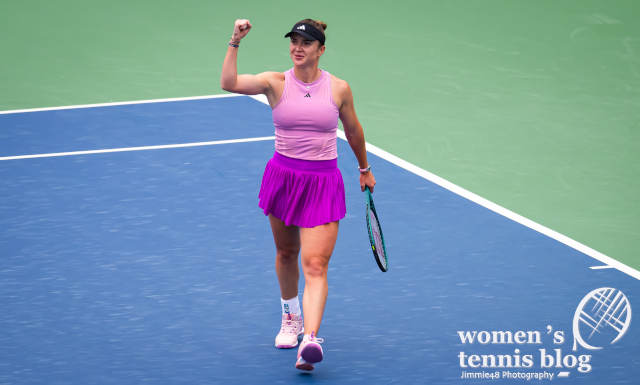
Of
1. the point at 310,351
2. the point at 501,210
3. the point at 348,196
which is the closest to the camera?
the point at 310,351

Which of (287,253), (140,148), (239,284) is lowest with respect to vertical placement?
(239,284)

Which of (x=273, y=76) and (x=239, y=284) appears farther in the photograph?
(x=239, y=284)

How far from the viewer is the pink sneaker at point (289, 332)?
7.50 meters

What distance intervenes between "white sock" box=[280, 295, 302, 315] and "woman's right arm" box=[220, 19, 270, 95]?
1479mm

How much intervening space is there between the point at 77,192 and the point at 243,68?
4601mm

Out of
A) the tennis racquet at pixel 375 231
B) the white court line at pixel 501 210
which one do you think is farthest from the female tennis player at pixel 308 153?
the white court line at pixel 501 210

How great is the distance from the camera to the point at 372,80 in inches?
558

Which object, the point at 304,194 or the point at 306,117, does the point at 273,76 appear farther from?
the point at 304,194

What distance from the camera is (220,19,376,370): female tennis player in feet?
22.7

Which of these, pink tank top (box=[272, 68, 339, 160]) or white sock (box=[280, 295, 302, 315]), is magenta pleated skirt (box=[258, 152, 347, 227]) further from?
white sock (box=[280, 295, 302, 315])

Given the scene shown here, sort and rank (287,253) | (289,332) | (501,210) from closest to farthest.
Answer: (287,253), (289,332), (501,210)

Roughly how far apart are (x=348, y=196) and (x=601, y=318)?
3.12m

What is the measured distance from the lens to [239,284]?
27.9ft

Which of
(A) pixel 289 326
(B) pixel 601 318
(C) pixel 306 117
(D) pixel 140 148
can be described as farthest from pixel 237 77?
(D) pixel 140 148
